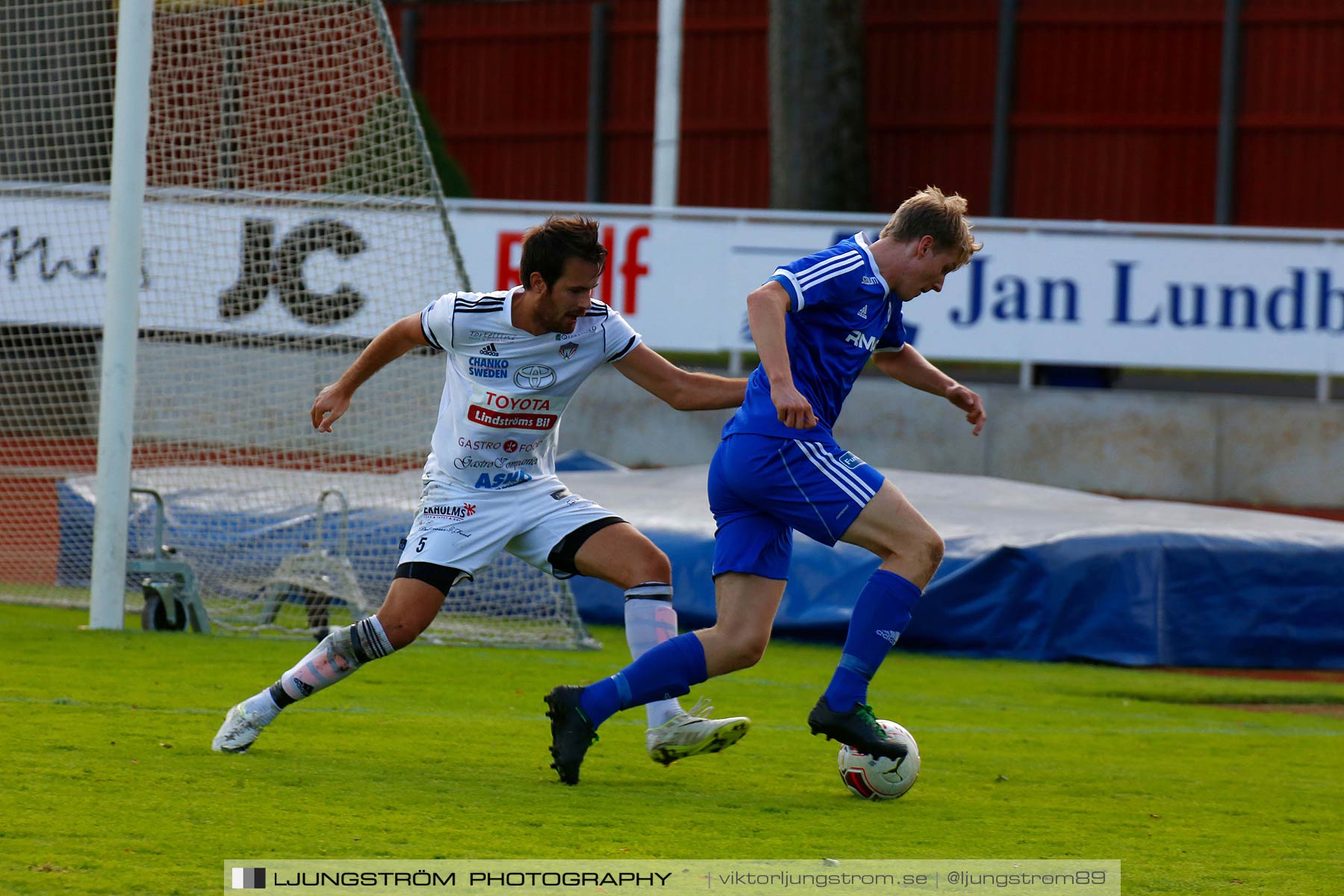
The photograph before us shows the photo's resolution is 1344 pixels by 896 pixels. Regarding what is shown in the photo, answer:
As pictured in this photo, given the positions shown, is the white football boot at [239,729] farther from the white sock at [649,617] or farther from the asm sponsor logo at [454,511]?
the white sock at [649,617]

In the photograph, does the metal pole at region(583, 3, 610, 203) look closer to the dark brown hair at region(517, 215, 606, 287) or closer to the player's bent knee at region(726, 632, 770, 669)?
the dark brown hair at region(517, 215, 606, 287)

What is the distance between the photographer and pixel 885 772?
5.04 m

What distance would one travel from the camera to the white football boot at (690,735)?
5.11m

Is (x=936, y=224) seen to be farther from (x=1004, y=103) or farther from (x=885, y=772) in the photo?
(x=1004, y=103)

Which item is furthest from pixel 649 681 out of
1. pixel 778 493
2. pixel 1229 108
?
pixel 1229 108

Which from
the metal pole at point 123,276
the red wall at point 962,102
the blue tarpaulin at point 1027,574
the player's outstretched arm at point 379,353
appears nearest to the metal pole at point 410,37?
the red wall at point 962,102

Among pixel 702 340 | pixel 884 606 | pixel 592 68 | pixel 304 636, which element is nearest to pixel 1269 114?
pixel 592 68

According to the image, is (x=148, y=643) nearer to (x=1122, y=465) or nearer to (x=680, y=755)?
(x=680, y=755)

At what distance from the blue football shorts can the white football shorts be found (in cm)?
49

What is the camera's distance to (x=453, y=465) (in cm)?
527

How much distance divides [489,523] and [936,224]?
165 cm

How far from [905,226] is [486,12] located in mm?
23447

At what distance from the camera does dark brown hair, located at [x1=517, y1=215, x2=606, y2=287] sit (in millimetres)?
A: 4953

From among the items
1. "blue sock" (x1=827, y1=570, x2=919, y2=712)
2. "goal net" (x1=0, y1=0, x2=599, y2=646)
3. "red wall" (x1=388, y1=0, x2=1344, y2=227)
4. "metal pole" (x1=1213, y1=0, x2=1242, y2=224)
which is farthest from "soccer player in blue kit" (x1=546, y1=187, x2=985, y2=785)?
"metal pole" (x1=1213, y1=0, x2=1242, y2=224)
